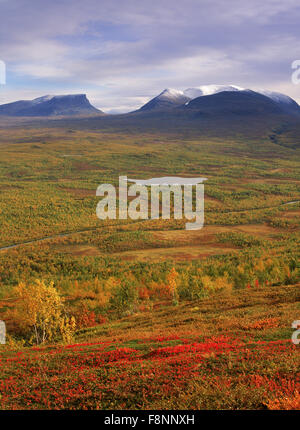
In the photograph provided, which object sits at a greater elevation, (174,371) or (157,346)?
(174,371)

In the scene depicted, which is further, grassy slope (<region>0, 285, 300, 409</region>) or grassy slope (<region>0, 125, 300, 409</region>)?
grassy slope (<region>0, 125, 300, 409</region>)

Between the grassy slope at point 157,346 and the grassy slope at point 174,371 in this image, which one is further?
the grassy slope at point 157,346

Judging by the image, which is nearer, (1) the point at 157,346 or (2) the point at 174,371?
(2) the point at 174,371

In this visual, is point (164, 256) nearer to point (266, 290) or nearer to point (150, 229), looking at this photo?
point (150, 229)

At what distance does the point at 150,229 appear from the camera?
310 feet

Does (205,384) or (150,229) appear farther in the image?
(150,229)

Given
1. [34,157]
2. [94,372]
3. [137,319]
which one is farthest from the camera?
[34,157]

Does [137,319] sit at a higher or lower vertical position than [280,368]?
lower

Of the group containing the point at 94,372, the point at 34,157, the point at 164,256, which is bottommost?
the point at 164,256

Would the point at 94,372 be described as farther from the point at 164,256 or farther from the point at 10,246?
the point at 10,246

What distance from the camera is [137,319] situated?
32.8 m
